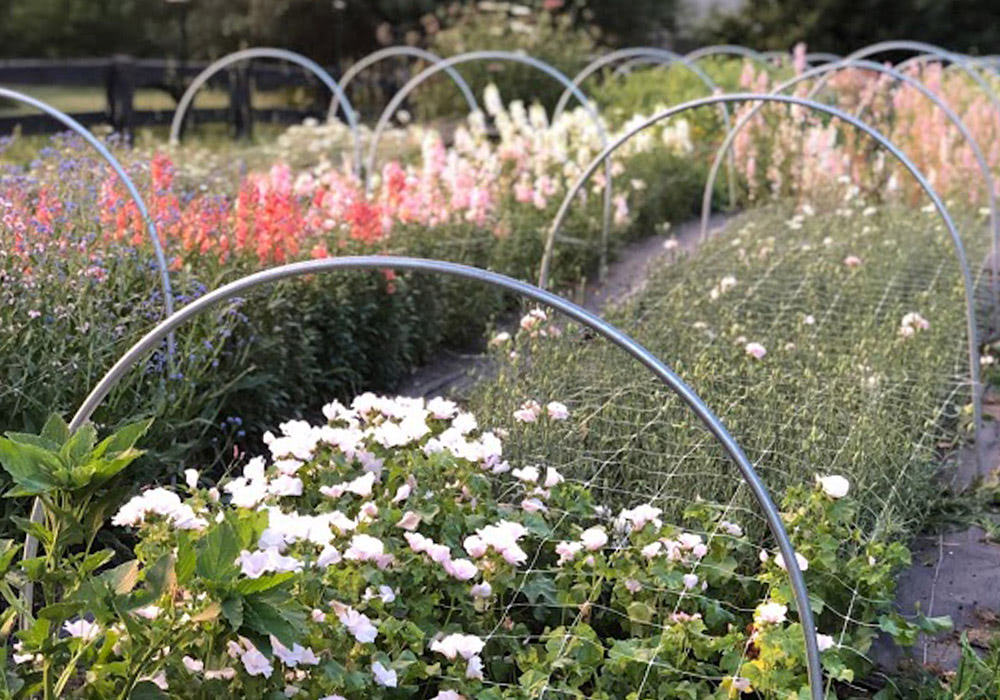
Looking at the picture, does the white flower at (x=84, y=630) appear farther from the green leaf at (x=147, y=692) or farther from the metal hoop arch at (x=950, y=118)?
the metal hoop arch at (x=950, y=118)

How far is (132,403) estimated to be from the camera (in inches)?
148

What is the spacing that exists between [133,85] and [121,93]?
0.14m

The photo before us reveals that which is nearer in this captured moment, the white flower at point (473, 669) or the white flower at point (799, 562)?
the white flower at point (473, 669)

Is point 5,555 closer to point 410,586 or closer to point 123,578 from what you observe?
point 123,578

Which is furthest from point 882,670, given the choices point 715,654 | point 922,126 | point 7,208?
point 922,126

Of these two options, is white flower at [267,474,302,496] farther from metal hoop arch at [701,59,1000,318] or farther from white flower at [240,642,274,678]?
metal hoop arch at [701,59,1000,318]

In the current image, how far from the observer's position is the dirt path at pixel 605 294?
17.3ft

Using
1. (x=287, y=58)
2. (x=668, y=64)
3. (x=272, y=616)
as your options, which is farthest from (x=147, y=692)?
(x=668, y=64)

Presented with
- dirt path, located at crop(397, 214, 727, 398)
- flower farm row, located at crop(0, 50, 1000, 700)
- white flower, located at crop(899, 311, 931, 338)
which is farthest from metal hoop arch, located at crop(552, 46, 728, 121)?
white flower, located at crop(899, 311, 931, 338)

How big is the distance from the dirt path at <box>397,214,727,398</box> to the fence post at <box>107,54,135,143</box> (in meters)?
5.05

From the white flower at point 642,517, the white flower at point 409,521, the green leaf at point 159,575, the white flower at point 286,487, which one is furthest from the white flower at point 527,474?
the green leaf at point 159,575

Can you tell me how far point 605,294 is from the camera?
6672mm

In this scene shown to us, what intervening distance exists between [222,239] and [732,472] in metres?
2.15

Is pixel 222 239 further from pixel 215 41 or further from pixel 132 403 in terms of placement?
pixel 215 41
